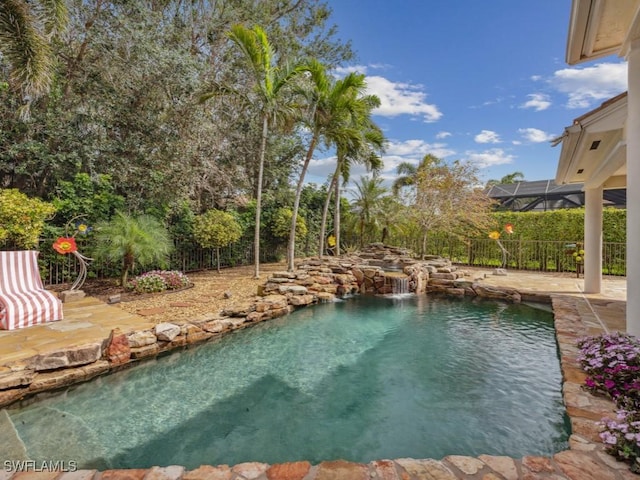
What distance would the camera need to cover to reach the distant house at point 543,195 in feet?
56.1

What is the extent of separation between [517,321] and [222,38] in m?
13.2

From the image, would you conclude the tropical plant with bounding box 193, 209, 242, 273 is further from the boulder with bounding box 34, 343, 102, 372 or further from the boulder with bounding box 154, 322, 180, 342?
the boulder with bounding box 34, 343, 102, 372

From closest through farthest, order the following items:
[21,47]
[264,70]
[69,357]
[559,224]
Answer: [69,357] → [21,47] → [264,70] → [559,224]

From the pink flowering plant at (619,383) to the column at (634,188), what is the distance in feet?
1.16

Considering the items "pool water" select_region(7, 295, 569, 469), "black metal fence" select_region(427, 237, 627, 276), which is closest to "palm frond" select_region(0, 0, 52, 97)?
"pool water" select_region(7, 295, 569, 469)

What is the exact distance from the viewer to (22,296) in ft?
16.9

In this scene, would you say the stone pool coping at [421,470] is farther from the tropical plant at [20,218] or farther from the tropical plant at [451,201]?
the tropical plant at [451,201]

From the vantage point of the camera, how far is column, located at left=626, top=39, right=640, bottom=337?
10.2ft

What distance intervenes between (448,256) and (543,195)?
27.2 feet

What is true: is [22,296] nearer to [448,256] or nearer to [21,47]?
[21,47]

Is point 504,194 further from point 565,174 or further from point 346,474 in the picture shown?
point 346,474

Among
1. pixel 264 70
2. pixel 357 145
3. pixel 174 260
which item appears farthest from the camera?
pixel 357 145

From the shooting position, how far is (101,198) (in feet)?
25.8

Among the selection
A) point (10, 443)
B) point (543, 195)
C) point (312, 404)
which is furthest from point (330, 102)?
point (543, 195)
